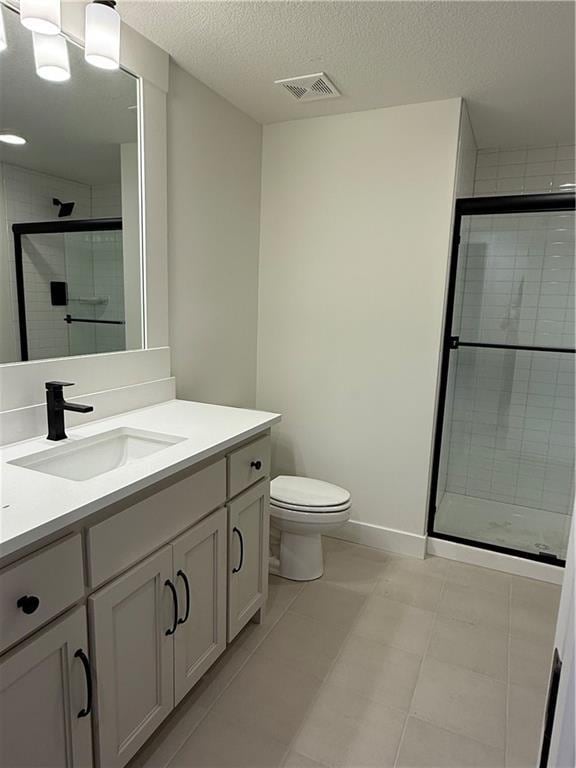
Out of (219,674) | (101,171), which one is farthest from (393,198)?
(219,674)

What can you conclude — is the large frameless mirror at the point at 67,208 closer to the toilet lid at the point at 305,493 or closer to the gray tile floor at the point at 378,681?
the toilet lid at the point at 305,493

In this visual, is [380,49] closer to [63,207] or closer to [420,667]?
[63,207]

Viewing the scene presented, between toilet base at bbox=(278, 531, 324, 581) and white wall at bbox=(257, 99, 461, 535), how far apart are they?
489 mm

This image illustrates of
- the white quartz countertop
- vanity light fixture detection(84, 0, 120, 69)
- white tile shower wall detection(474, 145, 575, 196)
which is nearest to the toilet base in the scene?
the white quartz countertop

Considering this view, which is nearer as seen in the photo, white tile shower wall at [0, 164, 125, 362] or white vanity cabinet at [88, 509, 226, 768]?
white vanity cabinet at [88, 509, 226, 768]

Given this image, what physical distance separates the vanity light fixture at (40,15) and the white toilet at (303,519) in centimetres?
188

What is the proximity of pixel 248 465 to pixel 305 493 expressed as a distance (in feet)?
2.29

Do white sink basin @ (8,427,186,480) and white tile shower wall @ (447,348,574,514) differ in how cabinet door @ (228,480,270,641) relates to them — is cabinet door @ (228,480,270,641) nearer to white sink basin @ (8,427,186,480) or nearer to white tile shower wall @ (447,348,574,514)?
white sink basin @ (8,427,186,480)

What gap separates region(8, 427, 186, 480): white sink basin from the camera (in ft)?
4.52

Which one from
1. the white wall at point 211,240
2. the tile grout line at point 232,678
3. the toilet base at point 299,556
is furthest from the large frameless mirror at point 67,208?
the tile grout line at point 232,678

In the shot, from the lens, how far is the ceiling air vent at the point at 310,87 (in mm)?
2029

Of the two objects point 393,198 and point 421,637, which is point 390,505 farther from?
point 393,198

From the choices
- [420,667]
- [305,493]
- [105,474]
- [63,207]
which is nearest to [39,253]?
[63,207]

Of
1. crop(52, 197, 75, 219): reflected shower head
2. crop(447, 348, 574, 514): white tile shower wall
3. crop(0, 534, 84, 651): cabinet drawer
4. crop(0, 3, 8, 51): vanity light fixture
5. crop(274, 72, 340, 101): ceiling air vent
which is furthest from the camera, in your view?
crop(447, 348, 574, 514): white tile shower wall
